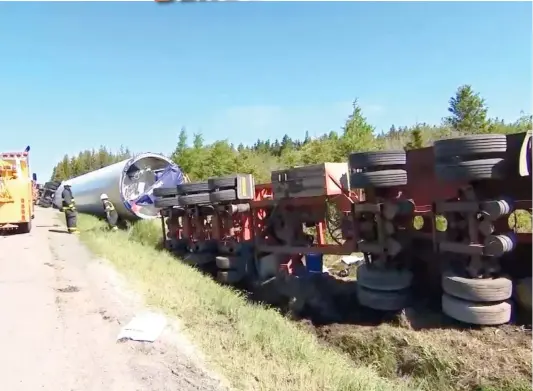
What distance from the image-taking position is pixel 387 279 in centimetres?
477

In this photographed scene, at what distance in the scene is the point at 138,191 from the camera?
1495 centimetres

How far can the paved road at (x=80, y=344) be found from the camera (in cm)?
305

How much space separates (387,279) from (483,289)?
3.20 feet

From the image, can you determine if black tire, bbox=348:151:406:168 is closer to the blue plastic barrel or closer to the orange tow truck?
the blue plastic barrel

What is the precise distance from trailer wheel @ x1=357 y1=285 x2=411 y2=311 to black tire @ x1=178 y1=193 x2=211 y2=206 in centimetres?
366

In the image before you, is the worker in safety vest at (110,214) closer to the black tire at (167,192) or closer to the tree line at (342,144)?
the black tire at (167,192)

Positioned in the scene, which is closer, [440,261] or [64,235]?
[440,261]

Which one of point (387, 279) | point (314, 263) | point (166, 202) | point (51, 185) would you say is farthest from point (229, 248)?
point (51, 185)

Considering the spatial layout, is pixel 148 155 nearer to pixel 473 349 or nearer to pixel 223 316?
pixel 223 316

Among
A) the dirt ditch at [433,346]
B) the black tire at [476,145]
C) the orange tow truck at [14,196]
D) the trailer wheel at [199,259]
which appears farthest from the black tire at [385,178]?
the orange tow truck at [14,196]

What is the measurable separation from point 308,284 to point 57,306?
2785 mm

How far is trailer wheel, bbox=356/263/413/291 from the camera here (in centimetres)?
475

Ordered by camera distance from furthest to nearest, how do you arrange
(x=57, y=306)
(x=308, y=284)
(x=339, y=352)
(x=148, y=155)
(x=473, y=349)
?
(x=148, y=155)
(x=308, y=284)
(x=57, y=306)
(x=339, y=352)
(x=473, y=349)

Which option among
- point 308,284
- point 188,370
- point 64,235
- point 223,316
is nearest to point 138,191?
point 64,235
